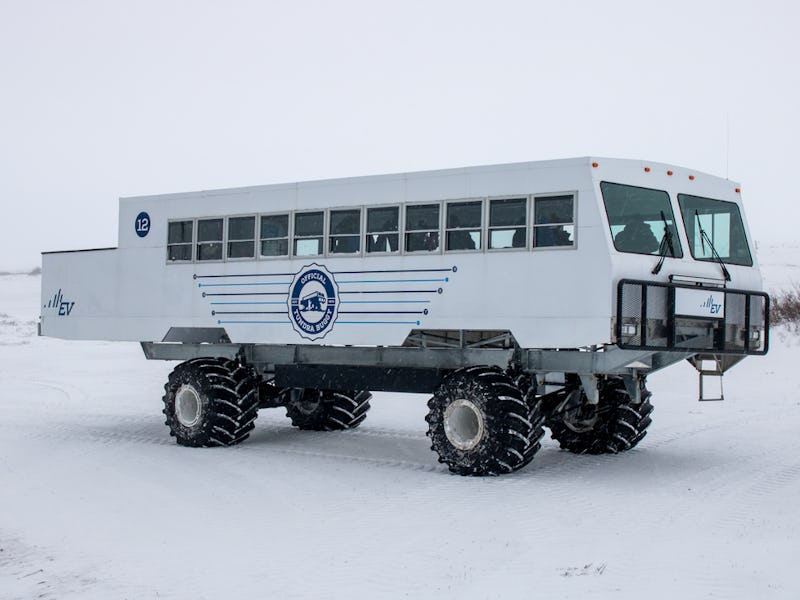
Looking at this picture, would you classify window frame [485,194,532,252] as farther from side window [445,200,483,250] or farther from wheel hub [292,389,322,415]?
wheel hub [292,389,322,415]

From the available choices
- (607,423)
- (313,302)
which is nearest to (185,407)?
(313,302)

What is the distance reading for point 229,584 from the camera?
866 centimetres

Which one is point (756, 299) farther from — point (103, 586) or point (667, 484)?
point (103, 586)

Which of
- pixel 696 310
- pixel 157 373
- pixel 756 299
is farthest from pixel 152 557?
pixel 157 373

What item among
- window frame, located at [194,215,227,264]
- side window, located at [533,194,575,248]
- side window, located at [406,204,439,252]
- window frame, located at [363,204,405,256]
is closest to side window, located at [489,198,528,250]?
side window, located at [533,194,575,248]

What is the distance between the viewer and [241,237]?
52.5 ft

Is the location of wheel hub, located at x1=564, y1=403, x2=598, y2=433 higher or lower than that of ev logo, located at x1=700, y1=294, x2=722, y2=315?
lower

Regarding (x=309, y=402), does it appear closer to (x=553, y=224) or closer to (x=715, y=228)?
(x=553, y=224)

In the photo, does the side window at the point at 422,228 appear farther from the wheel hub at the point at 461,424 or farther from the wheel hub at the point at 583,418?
the wheel hub at the point at 583,418

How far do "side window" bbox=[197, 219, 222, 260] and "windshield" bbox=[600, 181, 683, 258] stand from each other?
20.7 ft

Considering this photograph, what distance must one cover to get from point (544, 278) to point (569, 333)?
74cm

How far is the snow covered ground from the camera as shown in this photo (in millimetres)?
8625

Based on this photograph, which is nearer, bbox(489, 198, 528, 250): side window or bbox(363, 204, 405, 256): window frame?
bbox(489, 198, 528, 250): side window

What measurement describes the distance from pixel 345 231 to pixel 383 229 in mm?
673
